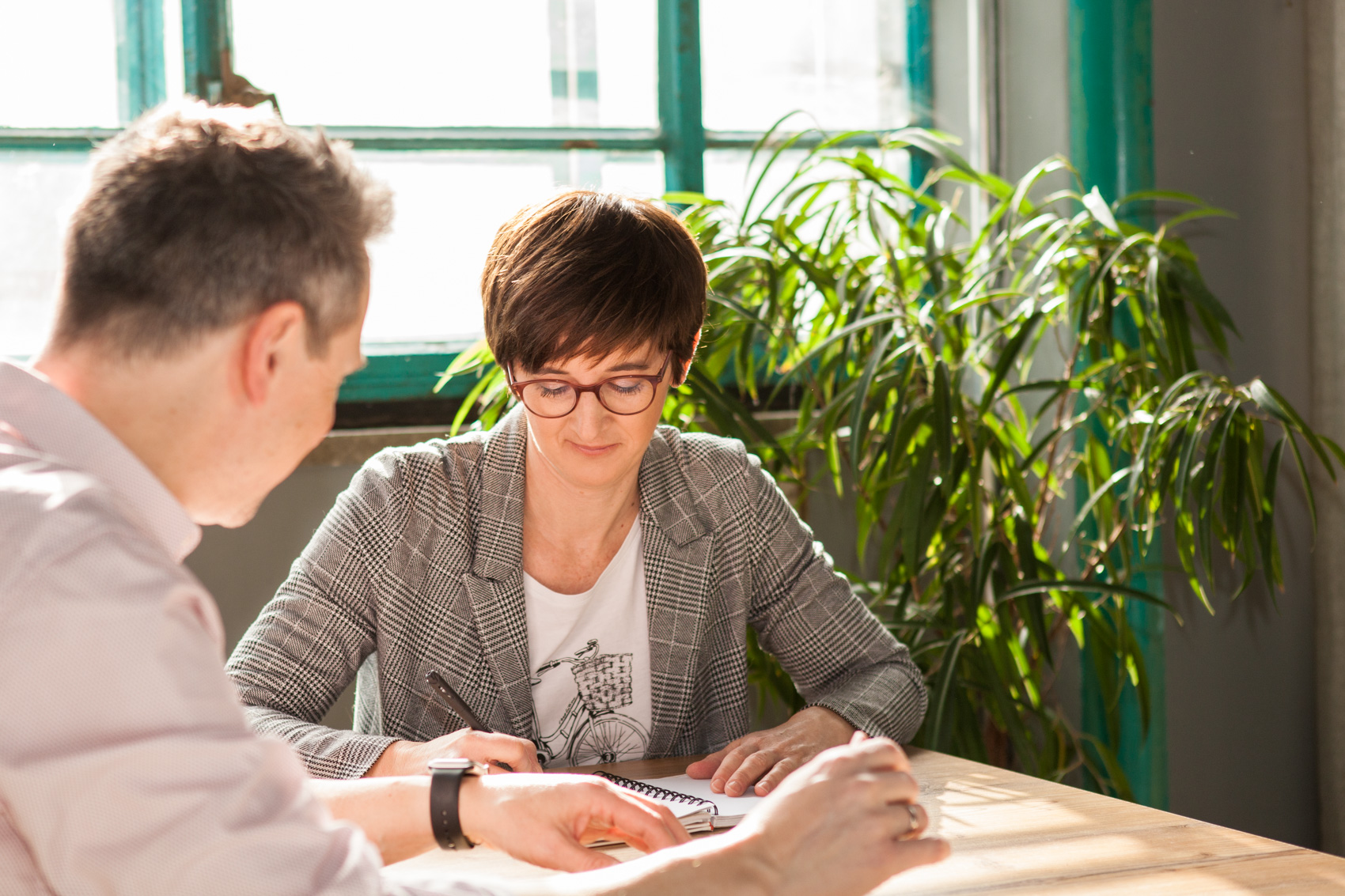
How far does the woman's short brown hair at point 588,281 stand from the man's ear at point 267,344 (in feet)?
2.46

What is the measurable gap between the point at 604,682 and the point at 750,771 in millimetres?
339

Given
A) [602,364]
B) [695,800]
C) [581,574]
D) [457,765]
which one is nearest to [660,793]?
[695,800]

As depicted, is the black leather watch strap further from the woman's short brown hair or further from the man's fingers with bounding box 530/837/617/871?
the woman's short brown hair

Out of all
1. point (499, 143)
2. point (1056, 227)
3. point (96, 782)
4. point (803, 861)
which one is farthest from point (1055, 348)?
point (96, 782)

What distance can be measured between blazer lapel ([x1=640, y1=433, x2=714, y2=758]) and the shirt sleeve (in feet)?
3.36

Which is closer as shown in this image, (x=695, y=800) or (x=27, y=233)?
(x=695, y=800)

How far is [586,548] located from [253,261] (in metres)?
1.01

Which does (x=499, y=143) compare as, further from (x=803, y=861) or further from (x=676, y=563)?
(x=803, y=861)

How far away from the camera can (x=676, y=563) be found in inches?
66.0

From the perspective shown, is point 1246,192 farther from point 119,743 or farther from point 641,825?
point 119,743

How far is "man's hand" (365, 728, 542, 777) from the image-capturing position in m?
1.24

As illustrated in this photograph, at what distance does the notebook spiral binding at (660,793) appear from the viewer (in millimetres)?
1264

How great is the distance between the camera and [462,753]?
4.14 ft

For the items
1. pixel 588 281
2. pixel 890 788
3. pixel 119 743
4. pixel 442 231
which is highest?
pixel 442 231
